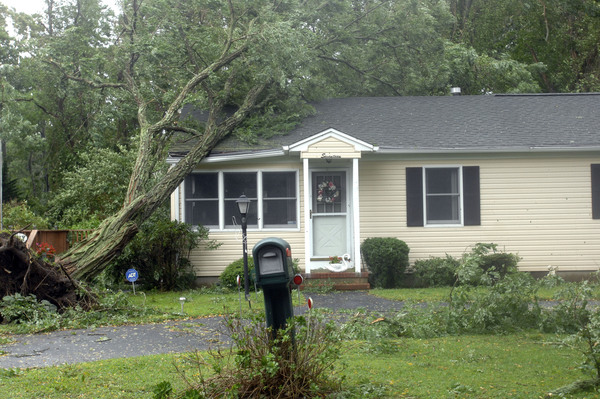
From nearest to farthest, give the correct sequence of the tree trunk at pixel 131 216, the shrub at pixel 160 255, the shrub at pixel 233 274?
the tree trunk at pixel 131 216, the shrub at pixel 233 274, the shrub at pixel 160 255

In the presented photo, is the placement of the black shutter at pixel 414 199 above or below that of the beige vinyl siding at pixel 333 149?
below

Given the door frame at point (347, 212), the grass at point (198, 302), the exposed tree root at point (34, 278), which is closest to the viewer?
the exposed tree root at point (34, 278)

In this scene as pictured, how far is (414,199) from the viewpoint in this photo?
15.1 m

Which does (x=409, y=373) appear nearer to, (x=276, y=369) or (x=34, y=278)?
(x=276, y=369)

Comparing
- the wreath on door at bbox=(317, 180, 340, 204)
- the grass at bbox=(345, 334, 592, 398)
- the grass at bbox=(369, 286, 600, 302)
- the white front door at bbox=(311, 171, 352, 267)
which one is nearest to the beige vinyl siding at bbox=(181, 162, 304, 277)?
the white front door at bbox=(311, 171, 352, 267)

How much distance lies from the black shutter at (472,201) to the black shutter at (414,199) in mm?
1005

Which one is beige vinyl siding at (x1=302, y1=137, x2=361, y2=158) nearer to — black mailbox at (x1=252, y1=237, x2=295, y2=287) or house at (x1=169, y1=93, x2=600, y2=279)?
house at (x1=169, y1=93, x2=600, y2=279)

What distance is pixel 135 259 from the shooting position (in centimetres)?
1445

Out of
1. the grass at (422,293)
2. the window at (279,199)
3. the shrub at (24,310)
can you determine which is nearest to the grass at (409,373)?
the shrub at (24,310)

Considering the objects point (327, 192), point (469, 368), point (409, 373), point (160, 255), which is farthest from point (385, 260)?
point (409, 373)

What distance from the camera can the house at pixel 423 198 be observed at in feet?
49.2

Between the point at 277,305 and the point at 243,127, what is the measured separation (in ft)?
35.6

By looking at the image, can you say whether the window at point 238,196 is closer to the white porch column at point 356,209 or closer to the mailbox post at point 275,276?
the white porch column at point 356,209

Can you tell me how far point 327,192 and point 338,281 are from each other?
2315 mm
